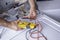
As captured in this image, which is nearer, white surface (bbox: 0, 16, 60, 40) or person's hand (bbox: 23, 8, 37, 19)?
white surface (bbox: 0, 16, 60, 40)

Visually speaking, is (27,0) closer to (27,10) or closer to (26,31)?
(27,10)

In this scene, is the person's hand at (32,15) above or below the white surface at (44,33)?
above

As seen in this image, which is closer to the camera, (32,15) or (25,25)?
(25,25)

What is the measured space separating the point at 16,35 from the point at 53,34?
281mm

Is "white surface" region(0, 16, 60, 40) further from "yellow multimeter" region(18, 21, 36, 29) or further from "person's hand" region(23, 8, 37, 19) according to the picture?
"person's hand" region(23, 8, 37, 19)

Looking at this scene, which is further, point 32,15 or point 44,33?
point 32,15

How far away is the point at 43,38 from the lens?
3.15ft

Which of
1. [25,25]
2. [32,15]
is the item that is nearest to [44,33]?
[25,25]

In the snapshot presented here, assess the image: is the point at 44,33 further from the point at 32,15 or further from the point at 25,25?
the point at 32,15

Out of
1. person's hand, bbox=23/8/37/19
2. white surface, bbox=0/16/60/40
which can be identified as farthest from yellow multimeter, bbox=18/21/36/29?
person's hand, bbox=23/8/37/19

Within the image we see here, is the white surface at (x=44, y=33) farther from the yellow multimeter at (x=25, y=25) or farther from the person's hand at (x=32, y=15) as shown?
the person's hand at (x=32, y=15)

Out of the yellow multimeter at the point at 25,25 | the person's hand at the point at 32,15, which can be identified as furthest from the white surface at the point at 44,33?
the person's hand at the point at 32,15

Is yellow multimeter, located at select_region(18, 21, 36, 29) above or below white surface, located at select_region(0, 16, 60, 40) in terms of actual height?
above

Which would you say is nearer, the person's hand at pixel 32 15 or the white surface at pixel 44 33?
the white surface at pixel 44 33
